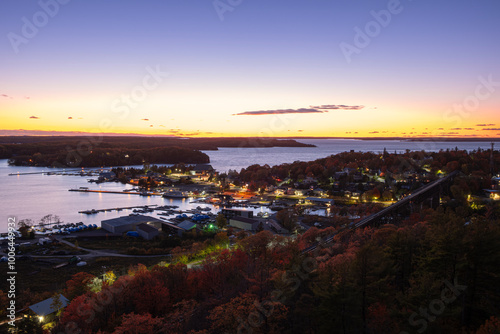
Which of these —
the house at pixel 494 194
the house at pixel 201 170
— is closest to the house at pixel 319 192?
the house at pixel 494 194

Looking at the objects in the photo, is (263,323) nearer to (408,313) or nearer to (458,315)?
(408,313)

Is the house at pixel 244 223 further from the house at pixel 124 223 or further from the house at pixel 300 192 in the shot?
the house at pixel 300 192

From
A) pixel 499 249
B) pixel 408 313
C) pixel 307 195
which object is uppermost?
pixel 499 249

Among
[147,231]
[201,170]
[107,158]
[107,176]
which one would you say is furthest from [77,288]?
[107,158]

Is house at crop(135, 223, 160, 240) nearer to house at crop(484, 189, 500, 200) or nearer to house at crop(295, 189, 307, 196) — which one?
house at crop(295, 189, 307, 196)

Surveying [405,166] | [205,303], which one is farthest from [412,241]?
[405,166]
